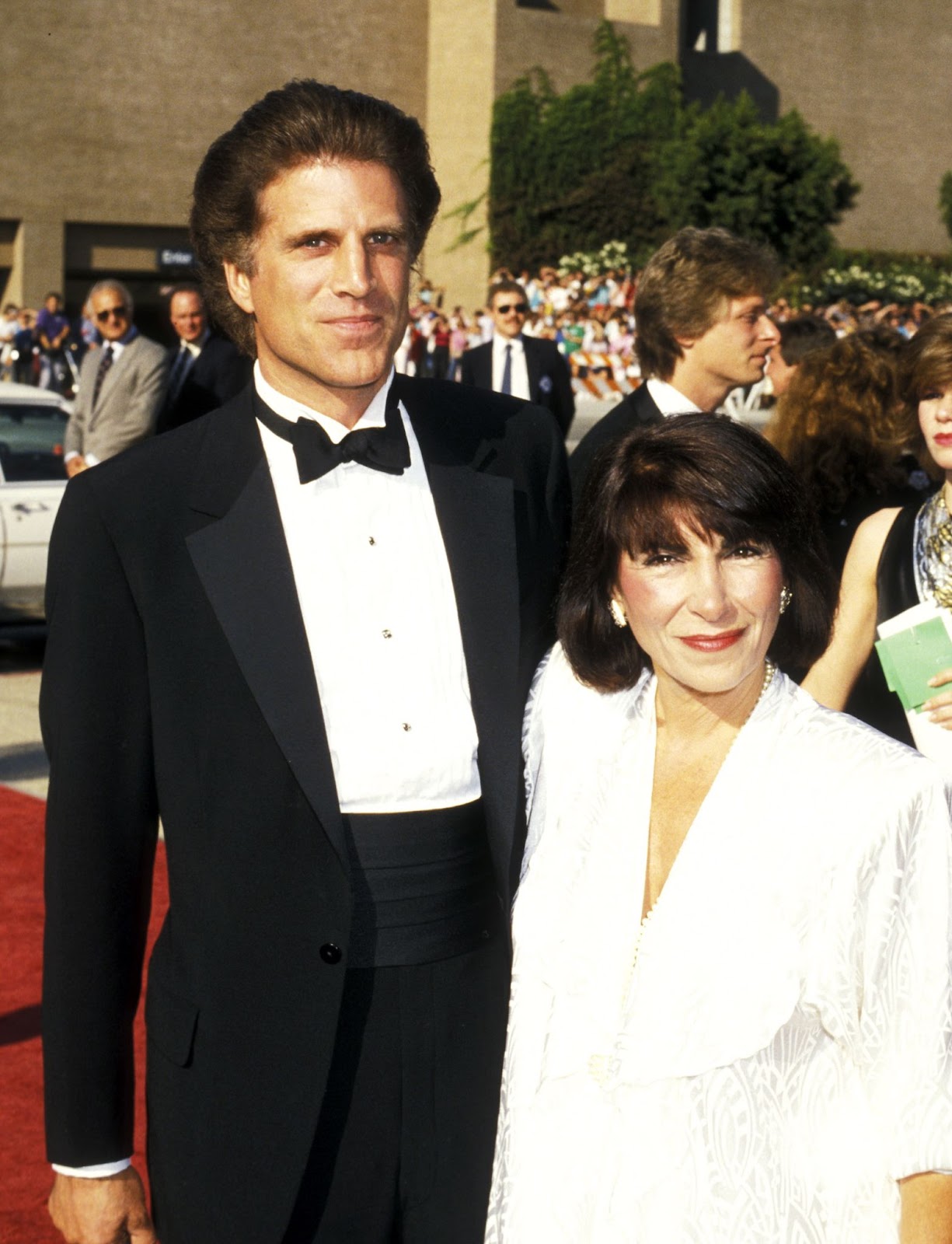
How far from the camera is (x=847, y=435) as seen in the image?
456 cm

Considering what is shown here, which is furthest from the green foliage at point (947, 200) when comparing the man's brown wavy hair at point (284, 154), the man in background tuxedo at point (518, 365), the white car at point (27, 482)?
the man's brown wavy hair at point (284, 154)

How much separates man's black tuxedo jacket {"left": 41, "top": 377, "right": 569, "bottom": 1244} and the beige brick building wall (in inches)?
1295

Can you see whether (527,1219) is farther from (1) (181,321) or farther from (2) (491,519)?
(1) (181,321)

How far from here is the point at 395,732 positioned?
2303 millimetres

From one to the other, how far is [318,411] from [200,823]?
0.60 metres

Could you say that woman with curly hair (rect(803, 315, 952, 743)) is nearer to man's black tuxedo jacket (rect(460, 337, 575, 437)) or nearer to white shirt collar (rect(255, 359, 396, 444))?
white shirt collar (rect(255, 359, 396, 444))

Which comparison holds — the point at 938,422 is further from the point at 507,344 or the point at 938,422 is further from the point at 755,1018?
the point at 507,344

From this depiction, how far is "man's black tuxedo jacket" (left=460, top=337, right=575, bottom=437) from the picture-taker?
35.6 feet

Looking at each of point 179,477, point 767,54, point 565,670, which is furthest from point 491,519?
point 767,54

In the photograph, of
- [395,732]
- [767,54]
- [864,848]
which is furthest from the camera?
[767,54]

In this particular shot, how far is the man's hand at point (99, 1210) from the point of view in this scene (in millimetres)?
2316

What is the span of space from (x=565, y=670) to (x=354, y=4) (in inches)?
1460

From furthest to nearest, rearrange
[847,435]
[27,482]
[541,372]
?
[541,372]
[27,482]
[847,435]

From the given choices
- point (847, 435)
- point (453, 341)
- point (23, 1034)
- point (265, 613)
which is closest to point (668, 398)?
point (847, 435)
